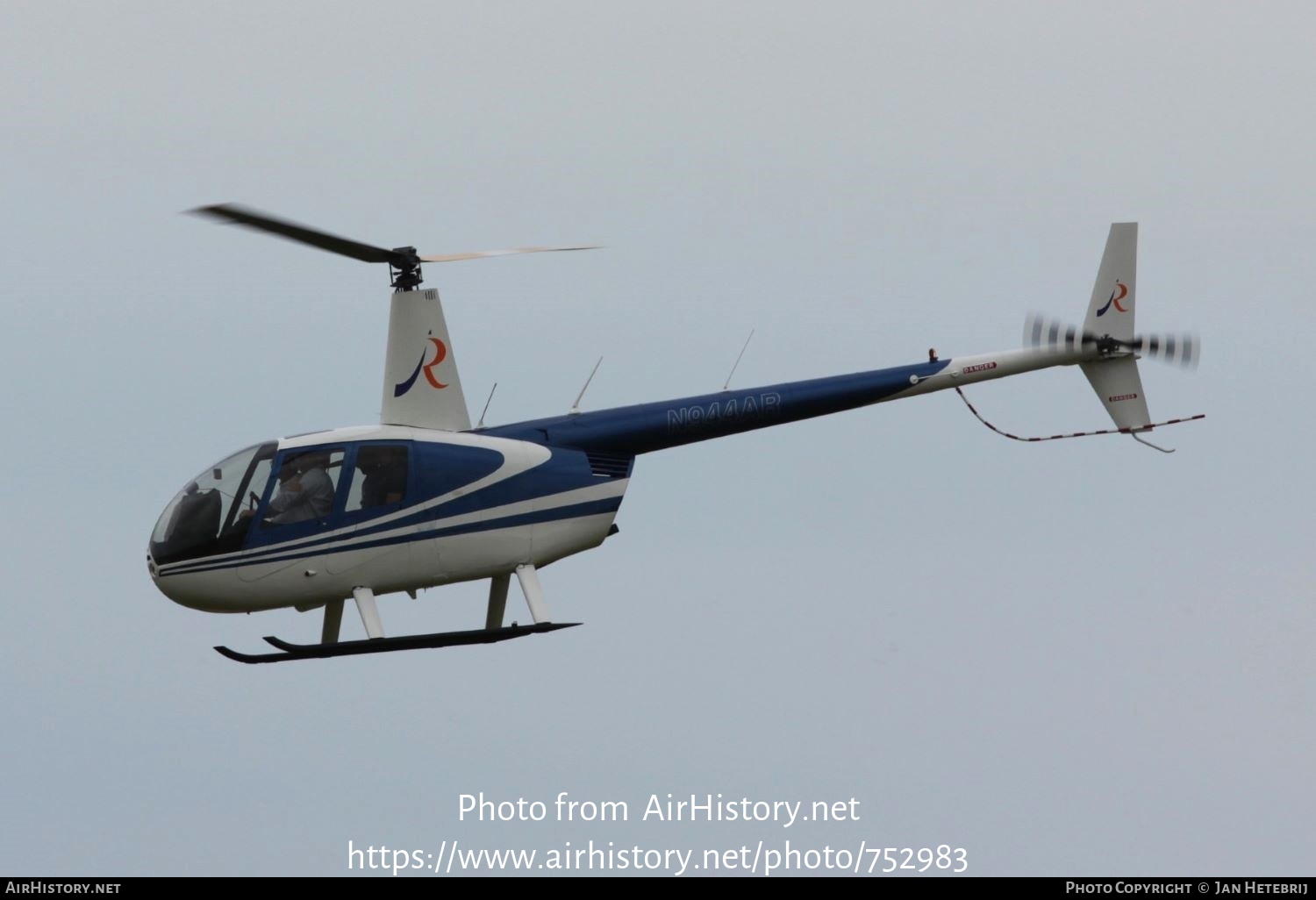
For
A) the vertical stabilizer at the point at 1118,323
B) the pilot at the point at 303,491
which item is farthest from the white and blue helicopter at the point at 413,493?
the vertical stabilizer at the point at 1118,323

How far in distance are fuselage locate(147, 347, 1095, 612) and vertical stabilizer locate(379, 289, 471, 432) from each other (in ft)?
0.72

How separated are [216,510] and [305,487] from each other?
0.93 meters

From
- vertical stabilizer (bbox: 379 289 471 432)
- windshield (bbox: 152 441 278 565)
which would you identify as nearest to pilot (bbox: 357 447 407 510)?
vertical stabilizer (bbox: 379 289 471 432)

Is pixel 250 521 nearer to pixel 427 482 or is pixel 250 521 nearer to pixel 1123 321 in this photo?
pixel 427 482

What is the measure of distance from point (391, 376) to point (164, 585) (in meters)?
3.21

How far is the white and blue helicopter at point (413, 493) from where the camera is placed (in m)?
20.9

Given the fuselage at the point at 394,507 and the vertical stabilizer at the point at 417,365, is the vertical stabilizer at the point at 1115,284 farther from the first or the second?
the vertical stabilizer at the point at 417,365

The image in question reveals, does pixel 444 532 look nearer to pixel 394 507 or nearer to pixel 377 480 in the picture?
pixel 394 507

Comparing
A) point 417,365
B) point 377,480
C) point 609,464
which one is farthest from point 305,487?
point 609,464

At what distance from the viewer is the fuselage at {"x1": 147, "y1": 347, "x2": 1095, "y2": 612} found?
68.7ft

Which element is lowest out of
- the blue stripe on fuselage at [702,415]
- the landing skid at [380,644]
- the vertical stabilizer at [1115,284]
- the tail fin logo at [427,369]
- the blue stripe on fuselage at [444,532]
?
the landing skid at [380,644]

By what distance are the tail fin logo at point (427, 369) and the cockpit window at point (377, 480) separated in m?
0.78

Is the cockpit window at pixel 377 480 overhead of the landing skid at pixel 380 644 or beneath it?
overhead

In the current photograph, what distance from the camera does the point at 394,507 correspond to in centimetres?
2122
